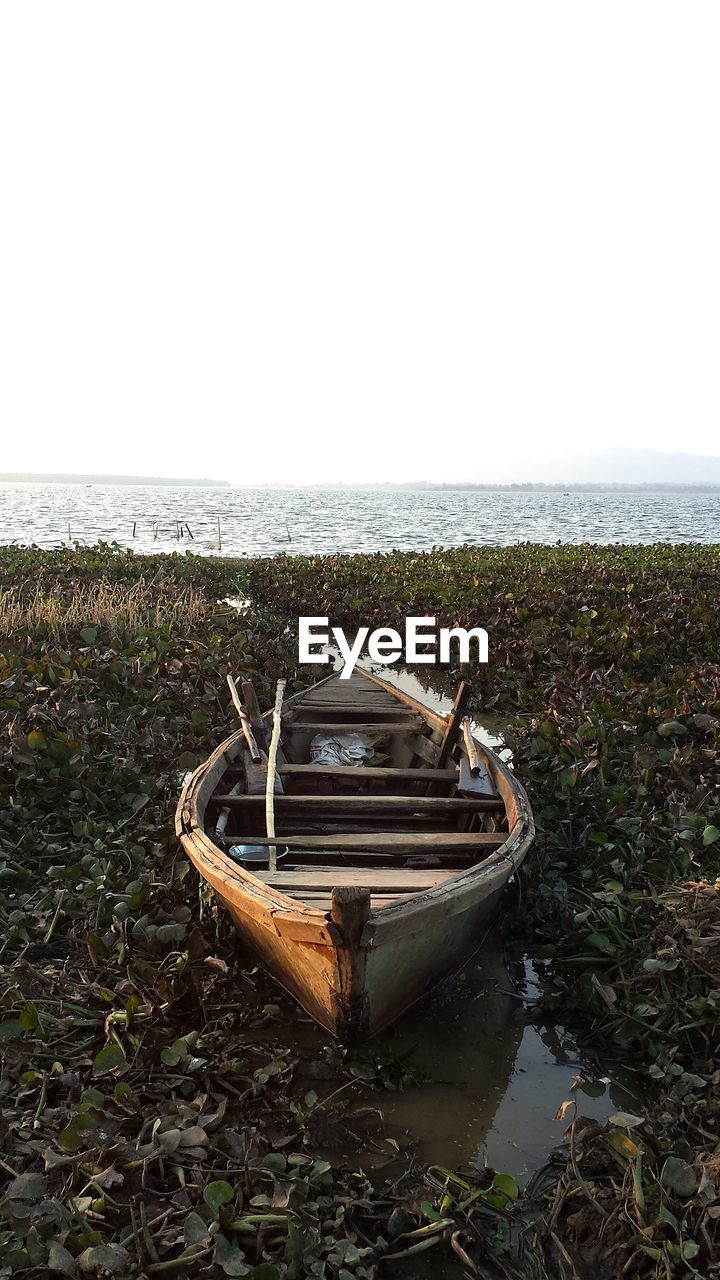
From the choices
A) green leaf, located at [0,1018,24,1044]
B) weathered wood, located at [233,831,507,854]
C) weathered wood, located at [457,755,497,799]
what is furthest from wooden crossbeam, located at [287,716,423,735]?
green leaf, located at [0,1018,24,1044]

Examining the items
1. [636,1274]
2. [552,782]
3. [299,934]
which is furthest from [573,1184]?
[552,782]

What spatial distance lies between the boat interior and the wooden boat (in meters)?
0.01

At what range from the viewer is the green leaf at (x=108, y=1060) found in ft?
11.3

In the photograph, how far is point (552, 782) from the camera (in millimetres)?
6469

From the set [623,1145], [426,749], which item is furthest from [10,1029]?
[426,749]

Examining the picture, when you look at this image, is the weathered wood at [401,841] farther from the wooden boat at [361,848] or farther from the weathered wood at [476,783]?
the weathered wood at [476,783]

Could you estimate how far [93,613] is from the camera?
10109mm

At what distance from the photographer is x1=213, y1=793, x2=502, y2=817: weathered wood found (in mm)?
5266

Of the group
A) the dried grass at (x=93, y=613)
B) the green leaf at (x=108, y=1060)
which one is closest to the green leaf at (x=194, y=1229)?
the green leaf at (x=108, y=1060)

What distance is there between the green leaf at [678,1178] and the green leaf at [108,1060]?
2.30 m

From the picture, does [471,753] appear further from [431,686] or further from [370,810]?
[431,686]

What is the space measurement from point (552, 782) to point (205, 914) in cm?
315

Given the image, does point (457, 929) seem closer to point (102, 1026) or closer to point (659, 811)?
point (102, 1026)

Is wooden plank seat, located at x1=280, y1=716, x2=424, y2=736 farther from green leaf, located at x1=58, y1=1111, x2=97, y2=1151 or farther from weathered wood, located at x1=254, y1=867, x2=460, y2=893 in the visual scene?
green leaf, located at x1=58, y1=1111, x2=97, y2=1151
